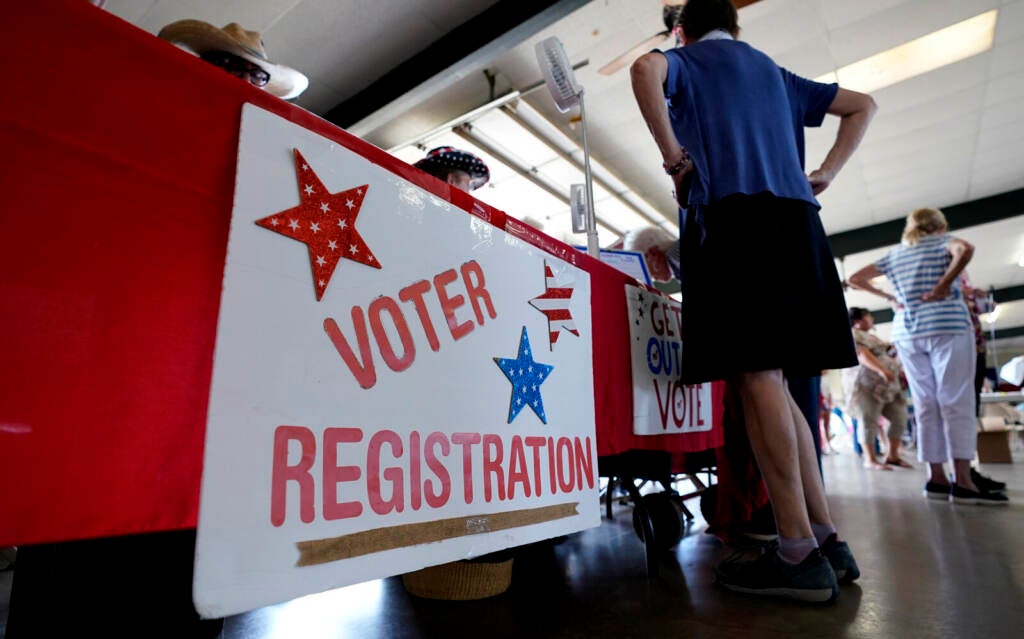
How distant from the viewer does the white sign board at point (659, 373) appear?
128 cm

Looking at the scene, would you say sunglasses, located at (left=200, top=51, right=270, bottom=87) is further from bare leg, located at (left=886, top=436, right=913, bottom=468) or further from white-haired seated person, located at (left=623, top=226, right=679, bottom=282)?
bare leg, located at (left=886, top=436, right=913, bottom=468)

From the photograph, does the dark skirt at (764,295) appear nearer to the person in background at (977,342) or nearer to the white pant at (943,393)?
the white pant at (943,393)

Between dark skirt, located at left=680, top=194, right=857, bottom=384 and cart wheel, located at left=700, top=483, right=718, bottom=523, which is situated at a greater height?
dark skirt, located at left=680, top=194, right=857, bottom=384

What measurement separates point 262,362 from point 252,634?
67cm

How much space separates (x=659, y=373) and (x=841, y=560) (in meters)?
0.54

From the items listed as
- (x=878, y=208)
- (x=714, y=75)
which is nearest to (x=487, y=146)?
(x=714, y=75)

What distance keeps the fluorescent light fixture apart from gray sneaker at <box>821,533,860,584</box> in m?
4.81

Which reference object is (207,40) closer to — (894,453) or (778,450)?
(778,450)

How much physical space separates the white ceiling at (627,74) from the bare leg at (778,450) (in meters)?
Result: 2.48

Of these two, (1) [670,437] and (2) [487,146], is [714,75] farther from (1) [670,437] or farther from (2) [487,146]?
(2) [487,146]

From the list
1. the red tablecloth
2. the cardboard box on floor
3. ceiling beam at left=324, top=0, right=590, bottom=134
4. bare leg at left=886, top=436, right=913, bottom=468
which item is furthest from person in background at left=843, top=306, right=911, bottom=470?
the red tablecloth

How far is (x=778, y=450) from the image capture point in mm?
1060

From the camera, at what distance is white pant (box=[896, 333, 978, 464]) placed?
2238mm

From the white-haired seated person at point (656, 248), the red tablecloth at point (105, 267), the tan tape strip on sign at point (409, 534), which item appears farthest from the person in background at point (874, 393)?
the red tablecloth at point (105, 267)
